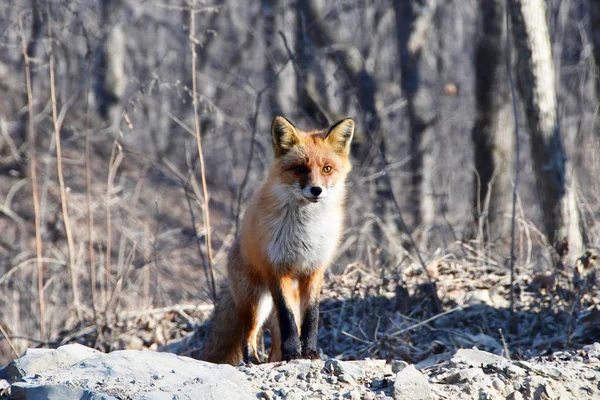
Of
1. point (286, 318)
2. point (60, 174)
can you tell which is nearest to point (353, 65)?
point (60, 174)

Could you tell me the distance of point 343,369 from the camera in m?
4.03

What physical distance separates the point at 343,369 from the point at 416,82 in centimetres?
739

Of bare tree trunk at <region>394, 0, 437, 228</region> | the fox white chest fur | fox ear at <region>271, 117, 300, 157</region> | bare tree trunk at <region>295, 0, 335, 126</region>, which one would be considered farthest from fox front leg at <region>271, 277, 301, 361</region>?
bare tree trunk at <region>394, 0, 437, 228</region>

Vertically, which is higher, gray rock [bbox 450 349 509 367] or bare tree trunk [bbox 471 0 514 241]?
bare tree trunk [bbox 471 0 514 241]

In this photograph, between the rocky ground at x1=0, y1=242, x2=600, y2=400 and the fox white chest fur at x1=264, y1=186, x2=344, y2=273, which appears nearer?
the rocky ground at x1=0, y1=242, x2=600, y2=400

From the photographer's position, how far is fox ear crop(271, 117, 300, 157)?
5.01 meters

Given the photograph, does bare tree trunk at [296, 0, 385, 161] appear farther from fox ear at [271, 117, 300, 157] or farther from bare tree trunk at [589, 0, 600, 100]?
fox ear at [271, 117, 300, 157]

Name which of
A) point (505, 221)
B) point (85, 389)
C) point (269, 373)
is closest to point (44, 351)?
point (85, 389)

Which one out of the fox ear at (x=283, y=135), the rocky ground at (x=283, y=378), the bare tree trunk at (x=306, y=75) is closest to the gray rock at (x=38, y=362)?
the rocky ground at (x=283, y=378)

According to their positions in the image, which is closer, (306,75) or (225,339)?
(225,339)

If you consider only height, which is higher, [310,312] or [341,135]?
[341,135]

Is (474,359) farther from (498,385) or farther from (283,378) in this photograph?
(283,378)

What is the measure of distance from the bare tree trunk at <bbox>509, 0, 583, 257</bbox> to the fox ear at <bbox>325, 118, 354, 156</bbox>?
221cm

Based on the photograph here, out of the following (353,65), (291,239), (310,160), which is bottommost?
(291,239)
